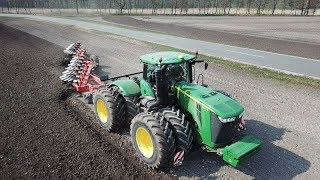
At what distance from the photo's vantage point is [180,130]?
6.29 m

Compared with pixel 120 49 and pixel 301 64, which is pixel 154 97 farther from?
pixel 120 49

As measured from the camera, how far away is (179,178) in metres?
6.55

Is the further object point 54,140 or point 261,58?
point 261,58

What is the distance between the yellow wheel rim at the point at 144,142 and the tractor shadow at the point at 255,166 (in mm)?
701

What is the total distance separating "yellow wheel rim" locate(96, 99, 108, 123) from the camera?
334 inches

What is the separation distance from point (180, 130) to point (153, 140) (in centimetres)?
65

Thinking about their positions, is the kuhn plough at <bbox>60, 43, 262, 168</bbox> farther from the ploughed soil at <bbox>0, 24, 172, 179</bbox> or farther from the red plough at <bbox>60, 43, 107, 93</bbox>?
the red plough at <bbox>60, 43, 107, 93</bbox>

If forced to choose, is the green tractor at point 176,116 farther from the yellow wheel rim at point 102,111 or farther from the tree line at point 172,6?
the tree line at point 172,6

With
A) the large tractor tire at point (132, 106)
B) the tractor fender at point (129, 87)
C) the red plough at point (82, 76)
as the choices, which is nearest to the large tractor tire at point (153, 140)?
the large tractor tire at point (132, 106)

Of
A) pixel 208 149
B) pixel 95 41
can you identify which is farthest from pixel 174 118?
pixel 95 41

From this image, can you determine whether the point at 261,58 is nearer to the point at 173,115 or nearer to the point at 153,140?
the point at 173,115

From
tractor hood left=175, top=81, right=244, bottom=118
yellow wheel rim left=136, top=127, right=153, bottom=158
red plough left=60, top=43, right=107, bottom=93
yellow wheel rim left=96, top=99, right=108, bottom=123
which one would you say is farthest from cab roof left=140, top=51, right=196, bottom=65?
red plough left=60, top=43, right=107, bottom=93

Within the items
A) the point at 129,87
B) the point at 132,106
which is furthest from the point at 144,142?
the point at 129,87

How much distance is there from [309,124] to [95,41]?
2029 cm
